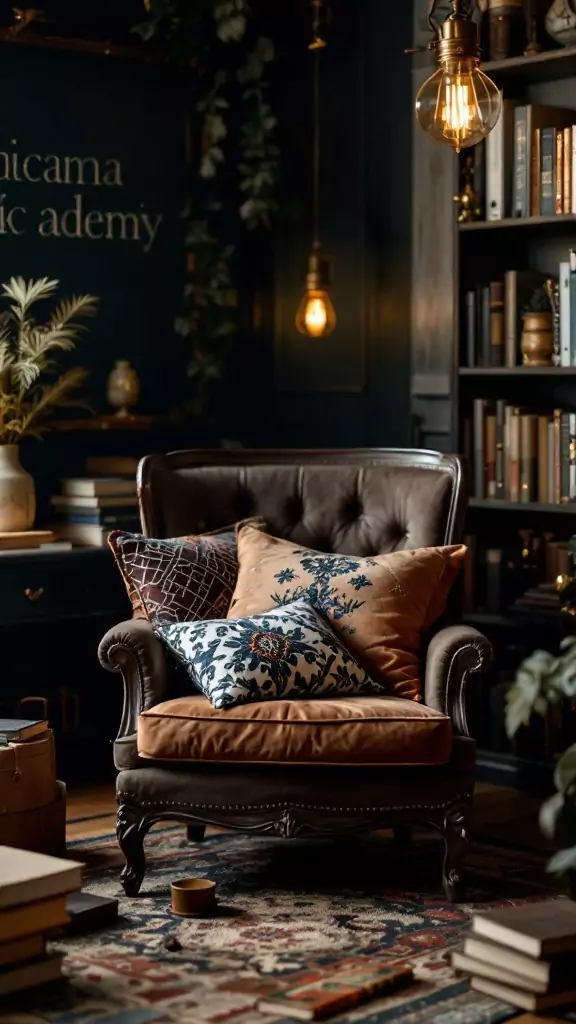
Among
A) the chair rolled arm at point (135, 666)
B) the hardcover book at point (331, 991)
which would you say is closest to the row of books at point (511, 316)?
the chair rolled arm at point (135, 666)

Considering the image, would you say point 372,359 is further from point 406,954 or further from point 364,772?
point 406,954

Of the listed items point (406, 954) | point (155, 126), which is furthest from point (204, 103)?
point (406, 954)

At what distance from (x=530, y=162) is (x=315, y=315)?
0.86 m

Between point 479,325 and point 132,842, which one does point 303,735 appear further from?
point 479,325

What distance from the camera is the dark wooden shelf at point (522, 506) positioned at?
14.6 ft

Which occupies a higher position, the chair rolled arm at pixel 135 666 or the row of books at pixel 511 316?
the row of books at pixel 511 316

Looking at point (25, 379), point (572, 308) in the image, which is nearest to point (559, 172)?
point (572, 308)

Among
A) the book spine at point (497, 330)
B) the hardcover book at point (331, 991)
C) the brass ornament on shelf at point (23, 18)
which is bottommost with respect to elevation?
the hardcover book at point (331, 991)

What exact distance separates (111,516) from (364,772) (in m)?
1.53

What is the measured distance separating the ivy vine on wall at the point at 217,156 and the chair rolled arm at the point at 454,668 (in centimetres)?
187

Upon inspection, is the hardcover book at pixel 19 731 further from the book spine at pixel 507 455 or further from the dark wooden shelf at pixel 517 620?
the book spine at pixel 507 455

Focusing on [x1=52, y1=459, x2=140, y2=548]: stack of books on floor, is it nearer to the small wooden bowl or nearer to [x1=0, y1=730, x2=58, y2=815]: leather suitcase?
[x1=0, y1=730, x2=58, y2=815]: leather suitcase

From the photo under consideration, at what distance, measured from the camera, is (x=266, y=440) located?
5402 millimetres

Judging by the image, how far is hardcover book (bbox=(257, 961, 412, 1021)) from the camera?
9.14ft
